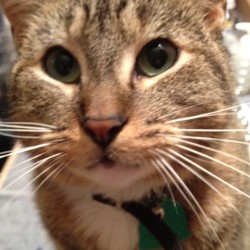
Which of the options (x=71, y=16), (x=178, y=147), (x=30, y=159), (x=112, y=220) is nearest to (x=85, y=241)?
(x=112, y=220)

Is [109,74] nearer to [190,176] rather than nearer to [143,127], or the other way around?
[143,127]

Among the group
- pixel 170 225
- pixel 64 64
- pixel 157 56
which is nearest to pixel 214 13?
pixel 157 56

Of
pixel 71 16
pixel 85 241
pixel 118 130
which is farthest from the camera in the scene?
pixel 85 241

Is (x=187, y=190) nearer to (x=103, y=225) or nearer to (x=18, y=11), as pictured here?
(x=103, y=225)

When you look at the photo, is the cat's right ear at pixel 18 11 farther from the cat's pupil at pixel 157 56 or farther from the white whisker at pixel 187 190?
the white whisker at pixel 187 190

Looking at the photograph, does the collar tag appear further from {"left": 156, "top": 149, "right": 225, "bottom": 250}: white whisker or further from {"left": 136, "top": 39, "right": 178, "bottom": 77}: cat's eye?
{"left": 136, "top": 39, "right": 178, "bottom": 77}: cat's eye

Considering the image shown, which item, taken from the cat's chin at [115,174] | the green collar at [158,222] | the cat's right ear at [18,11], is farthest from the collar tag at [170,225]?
the cat's right ear at [18,11]

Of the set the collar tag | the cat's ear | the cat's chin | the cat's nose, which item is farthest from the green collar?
the cat's ear
